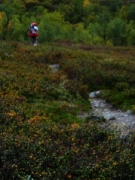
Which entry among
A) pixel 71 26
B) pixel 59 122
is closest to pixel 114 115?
pixel 59 122

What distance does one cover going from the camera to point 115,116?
15.9 m

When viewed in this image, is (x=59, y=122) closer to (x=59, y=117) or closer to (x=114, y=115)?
(x=59, y=117)

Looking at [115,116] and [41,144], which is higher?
[41,144]

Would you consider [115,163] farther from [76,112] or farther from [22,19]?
[22,19]

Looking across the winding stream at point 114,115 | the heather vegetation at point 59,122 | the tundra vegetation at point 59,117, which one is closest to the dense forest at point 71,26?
the tundra vegetation at point 59,117

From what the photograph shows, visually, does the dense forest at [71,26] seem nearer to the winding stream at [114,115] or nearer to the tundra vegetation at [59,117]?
the tundra vegetation at [59,117]

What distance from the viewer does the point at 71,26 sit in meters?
95.8

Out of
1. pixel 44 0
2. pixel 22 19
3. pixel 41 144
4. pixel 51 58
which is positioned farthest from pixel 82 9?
pixel 41 144

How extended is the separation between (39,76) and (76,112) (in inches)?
195

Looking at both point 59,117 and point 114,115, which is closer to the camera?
point 59,117

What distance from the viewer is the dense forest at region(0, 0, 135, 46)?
167 feet

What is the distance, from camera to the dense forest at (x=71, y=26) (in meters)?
50.9

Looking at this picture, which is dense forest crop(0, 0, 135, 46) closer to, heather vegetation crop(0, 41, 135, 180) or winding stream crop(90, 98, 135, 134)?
heather vegetation crop(0, 41, 135, 180)

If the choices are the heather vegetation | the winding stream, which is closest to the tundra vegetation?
the heather vegetation
